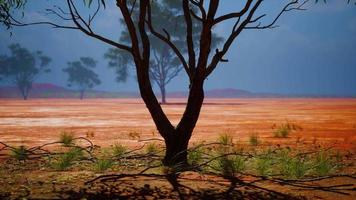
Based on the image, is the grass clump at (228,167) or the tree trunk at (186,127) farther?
the tree trunk at (186,127)

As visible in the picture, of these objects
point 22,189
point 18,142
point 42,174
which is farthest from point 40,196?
point 18,142

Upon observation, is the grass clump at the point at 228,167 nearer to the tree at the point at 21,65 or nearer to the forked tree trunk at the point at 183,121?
the forked tree trunk at the point at 183,121

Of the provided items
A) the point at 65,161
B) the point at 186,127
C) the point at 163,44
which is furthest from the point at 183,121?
the point at 163,44

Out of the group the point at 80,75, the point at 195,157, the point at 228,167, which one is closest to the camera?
the point at 228,167

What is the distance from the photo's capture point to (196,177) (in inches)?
271

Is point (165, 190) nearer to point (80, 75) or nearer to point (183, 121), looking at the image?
point (183, 121)

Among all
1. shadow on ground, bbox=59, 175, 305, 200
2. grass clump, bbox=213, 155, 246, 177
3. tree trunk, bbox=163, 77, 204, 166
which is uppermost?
tree trunk, bbox=163, 77, 204, 166

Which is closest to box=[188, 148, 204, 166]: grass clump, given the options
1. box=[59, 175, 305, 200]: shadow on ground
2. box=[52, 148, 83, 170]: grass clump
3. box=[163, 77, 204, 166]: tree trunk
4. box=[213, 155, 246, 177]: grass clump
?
box=[163, 77, 204, 166]: tree trunk

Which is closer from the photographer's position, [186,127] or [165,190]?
[165,190]

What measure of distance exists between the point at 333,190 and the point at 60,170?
15.1 ft

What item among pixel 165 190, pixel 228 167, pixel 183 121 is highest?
pixel 183 121

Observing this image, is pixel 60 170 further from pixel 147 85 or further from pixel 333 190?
pixel 333 190

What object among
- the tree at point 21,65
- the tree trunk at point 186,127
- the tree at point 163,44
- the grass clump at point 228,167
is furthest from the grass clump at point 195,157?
the tree at point 21,65

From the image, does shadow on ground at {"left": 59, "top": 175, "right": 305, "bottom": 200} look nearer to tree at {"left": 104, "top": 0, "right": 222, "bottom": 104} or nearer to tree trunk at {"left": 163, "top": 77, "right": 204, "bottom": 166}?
tree trunk at {"left": 163, "top": 77, "right": 204, "bottom": 166}
